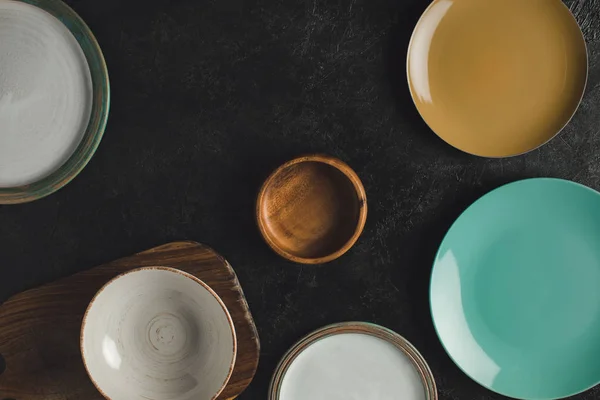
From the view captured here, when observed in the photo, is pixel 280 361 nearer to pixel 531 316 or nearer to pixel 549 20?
pixel 531 316

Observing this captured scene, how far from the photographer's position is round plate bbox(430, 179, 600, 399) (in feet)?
3.43

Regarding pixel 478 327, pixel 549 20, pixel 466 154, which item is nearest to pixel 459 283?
pixel 478 327

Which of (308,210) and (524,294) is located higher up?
(308,210)

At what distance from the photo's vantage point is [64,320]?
1.06 m

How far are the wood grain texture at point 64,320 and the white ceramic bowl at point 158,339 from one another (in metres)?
0.06

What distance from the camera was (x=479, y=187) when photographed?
1078mm

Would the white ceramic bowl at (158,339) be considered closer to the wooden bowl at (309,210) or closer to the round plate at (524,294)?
the wooden bowl at (309,210)

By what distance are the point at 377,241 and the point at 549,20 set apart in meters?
0.50

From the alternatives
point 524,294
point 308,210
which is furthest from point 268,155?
point 524,294

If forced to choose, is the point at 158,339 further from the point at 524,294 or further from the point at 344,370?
the point at 524,294

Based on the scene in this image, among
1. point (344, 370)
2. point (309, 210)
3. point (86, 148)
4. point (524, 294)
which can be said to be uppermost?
point (86, 148)

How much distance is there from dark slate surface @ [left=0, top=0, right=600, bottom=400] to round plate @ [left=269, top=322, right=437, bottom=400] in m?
0.03

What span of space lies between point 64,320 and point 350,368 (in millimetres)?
542

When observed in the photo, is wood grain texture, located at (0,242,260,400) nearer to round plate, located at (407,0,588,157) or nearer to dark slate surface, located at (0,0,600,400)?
dark slate surface, located at (0,0,600,400)
